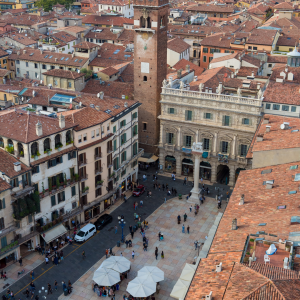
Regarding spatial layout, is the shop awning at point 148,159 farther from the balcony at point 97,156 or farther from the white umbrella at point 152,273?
the white umbrella at point 152,273

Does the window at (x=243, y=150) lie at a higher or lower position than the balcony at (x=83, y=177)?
lower

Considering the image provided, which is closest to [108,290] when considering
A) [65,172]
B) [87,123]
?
[65,172]

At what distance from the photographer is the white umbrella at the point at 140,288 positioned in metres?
54.7

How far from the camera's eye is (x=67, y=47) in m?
145

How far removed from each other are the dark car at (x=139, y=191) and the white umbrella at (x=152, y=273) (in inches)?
993

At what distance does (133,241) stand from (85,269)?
31.2 ft

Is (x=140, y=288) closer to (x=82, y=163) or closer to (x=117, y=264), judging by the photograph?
(x=117, y=264)

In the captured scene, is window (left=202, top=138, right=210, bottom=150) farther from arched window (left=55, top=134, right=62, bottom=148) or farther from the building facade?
arched window (left=55, top=134, right=62, bottom=148)

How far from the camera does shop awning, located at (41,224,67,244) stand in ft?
214

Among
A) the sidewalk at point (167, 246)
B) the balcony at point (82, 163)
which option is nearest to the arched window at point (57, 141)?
the balcony at point (82, 163)

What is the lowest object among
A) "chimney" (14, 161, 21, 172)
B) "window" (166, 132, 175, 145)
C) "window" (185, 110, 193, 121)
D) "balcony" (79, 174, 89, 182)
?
"window" (166, 132, 175, 145)

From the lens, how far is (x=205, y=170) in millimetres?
90750

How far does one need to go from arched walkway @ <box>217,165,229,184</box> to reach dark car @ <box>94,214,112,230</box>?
25223 mm

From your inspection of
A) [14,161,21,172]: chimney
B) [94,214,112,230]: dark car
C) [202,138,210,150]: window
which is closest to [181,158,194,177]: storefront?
[202,138,210,150]: window
